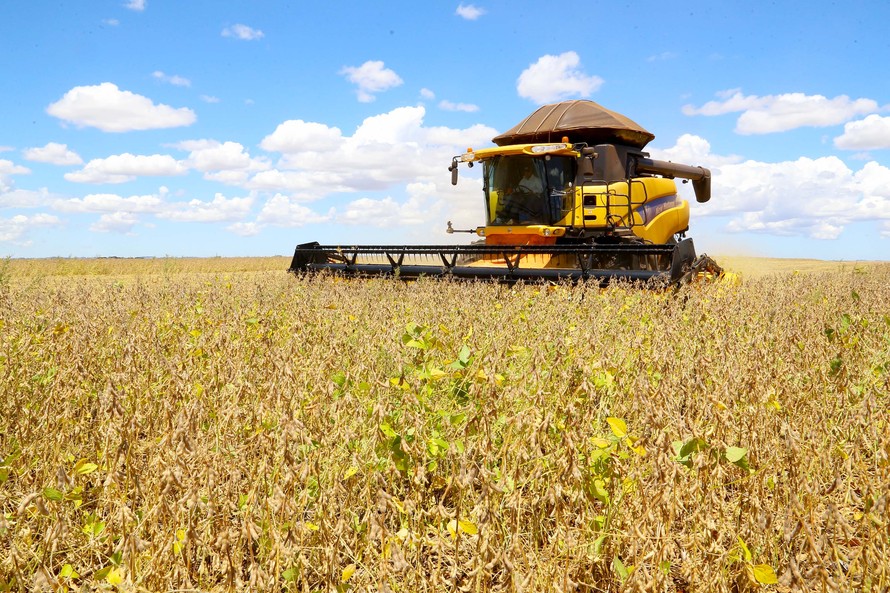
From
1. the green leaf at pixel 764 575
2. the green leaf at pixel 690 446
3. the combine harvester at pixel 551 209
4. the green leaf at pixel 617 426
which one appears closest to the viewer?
the green leaf at pixel 764 575

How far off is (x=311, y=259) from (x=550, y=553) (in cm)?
953

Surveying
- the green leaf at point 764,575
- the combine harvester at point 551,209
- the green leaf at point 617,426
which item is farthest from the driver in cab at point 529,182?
the green leaf at point 764,575

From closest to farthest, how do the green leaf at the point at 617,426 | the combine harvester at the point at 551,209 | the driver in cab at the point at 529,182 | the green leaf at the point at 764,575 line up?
the green leaf at the point at 764,575, the green leaf at the point at 617,426, the combine harvester at the point at 551,209, the driver in cab at the point at 529,182

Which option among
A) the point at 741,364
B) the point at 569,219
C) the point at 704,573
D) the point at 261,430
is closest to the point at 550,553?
the point at 704,573

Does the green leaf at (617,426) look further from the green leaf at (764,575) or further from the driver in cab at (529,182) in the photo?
the driver in cab at (529,182)

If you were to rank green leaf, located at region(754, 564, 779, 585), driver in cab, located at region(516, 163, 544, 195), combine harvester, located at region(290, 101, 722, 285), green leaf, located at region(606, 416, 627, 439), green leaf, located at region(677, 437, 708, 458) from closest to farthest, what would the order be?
1. green leaf, located at region(754, 564, 779, 585)
2. green leaf, located at region(677, 437, 708, 458)
3. green leaf, located at region(606, 416, 627, 439)
4. combine harvester, located at region(290, 101, 722, 285)
5. driver in cab, located at region(516, 163, 544, 195)

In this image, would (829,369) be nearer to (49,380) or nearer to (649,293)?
(649,293)

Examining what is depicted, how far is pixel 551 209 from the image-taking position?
959 cm

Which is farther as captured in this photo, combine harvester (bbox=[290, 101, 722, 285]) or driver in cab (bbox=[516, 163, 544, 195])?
driver in cab (bbox=[516, 163, 544, 195])

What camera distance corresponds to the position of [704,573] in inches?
61.8

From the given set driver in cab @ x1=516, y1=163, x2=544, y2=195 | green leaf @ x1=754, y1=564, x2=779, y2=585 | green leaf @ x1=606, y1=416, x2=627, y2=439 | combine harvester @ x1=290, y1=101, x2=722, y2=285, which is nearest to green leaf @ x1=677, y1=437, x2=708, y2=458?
green leaf @ x1=606, y1=416, x2=627, y2=439

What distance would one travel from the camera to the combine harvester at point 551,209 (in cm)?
848

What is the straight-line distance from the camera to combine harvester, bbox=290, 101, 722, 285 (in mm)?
8477

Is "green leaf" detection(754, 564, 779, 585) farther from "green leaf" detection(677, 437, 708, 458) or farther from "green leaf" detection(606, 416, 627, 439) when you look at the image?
"green leaf" detection(606, 416, 627, 439)
